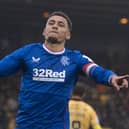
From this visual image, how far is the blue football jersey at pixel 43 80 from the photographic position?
5.52 metres

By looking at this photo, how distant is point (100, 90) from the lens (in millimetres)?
20875

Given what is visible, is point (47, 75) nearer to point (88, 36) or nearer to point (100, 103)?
point (100, 103)

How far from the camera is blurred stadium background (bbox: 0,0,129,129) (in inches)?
680

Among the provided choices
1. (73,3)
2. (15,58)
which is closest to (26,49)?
(15,58)

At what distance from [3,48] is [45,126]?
1432cm

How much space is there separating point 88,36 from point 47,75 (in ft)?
50.1

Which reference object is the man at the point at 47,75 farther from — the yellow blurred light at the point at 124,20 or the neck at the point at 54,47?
the yellow blurred light at the point at 124,20

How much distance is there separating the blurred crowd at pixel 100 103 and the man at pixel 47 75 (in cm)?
1137

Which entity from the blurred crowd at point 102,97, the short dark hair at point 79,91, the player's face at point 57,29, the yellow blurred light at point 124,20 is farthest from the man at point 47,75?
the yellow blurred light at point 124,20

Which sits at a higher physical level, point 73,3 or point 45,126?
point 73,3

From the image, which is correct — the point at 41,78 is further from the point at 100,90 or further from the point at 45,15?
the point at 100,90

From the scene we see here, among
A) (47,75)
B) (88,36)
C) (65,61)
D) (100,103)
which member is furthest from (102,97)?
(47,75)

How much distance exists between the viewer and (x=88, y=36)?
2077 centimetres

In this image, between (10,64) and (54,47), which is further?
(54,47)
